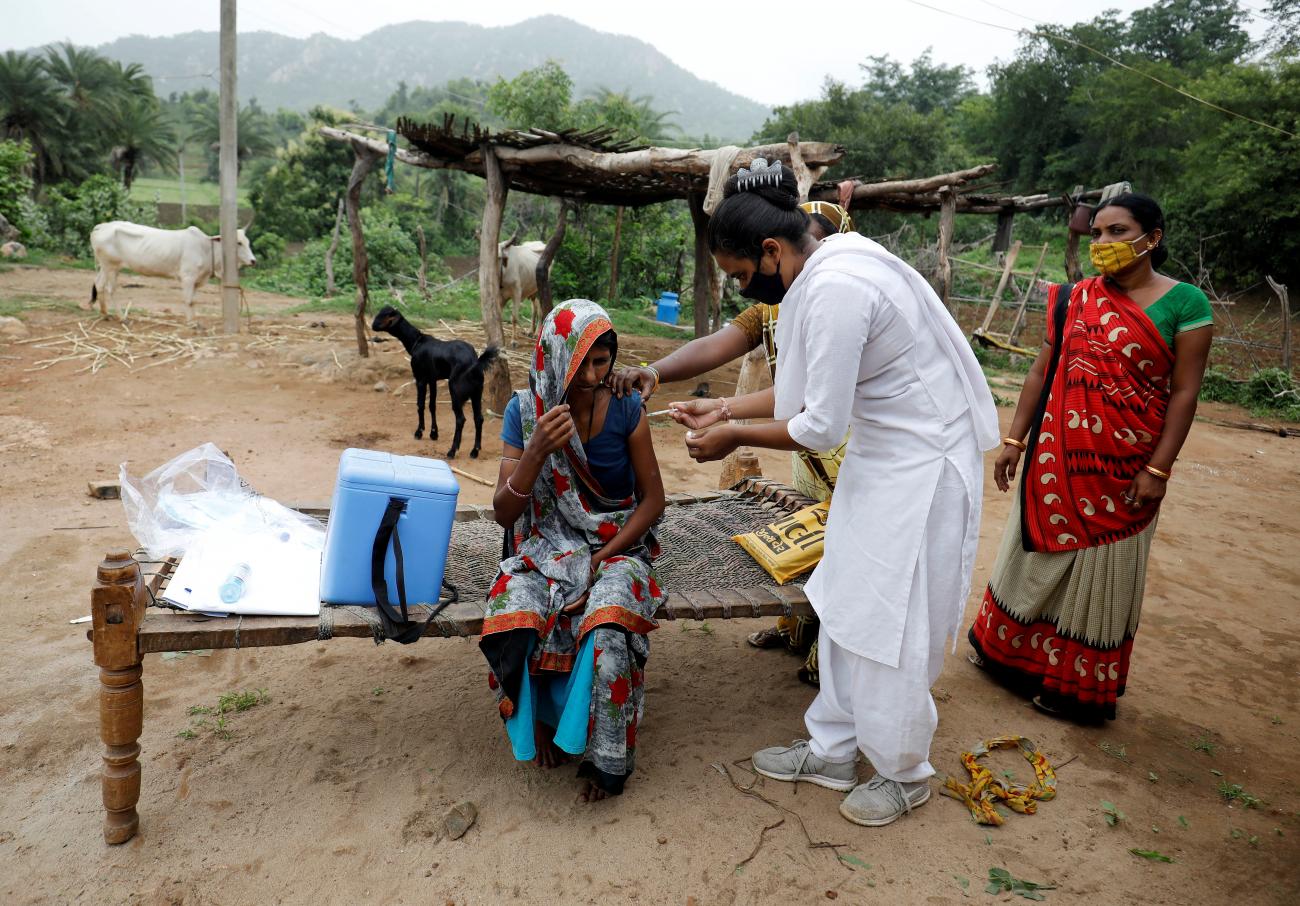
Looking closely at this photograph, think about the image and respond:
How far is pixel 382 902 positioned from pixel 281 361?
8.60 m

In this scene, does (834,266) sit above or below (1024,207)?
below

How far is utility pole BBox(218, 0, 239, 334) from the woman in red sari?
1031 cm

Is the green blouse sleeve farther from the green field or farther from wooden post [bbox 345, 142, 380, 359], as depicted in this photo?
the green field

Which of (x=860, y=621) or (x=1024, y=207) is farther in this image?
(x=1024, y=207)

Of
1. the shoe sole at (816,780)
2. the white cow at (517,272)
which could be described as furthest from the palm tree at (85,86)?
the shoe sole at (816,780)

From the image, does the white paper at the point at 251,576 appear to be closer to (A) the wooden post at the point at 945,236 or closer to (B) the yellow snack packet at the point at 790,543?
(B) the yellow snack packet at the point at 790,543

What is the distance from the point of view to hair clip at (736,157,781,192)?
7.53 feet

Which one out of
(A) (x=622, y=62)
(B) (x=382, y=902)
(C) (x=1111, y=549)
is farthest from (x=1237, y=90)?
(A) (x=622, y=62)

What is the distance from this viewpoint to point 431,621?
2529mm

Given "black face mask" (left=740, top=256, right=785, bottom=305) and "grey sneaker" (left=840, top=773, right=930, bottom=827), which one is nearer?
"black face mask" (left=740, top=256, right=785, bottom=305)

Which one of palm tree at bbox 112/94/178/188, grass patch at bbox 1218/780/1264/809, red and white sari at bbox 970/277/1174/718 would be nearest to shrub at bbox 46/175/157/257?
palm tree at bbox 112/94/178/188

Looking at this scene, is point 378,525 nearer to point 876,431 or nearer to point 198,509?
point 198,509

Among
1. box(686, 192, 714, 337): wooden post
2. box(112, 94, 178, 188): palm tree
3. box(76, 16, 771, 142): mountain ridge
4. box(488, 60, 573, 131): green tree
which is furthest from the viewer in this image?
box(76, 16, 771, 142): mountain ridge

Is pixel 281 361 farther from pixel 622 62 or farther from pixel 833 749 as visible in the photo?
pixel 622 62
